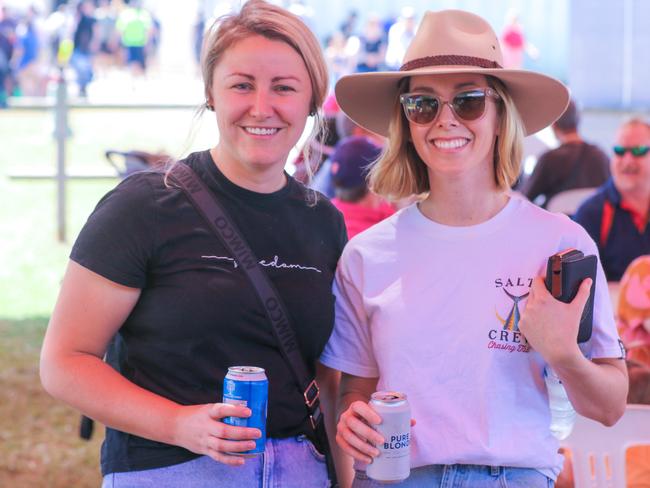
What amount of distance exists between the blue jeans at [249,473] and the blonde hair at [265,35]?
0.84 meters

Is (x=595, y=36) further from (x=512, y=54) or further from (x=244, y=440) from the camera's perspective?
(x=244, y=440)

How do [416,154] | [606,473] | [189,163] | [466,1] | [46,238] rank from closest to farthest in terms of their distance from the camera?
[189,163], [416,154], [606,473], [46,238], [466,1]

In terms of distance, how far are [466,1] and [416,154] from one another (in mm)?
35237

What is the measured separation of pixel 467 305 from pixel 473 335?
71 mm

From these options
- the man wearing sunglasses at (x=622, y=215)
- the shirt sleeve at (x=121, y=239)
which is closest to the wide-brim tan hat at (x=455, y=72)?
the shirt sleeve at (x=121, y=239)

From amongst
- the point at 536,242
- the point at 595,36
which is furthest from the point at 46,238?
the point at 595,36

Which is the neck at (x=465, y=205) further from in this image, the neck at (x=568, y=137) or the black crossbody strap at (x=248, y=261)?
the neck at (x=568, y=137)

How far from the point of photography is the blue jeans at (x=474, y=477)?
229 centimetres

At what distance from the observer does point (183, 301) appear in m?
2.34

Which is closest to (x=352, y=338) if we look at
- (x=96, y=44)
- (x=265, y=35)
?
(x=265, y=35)

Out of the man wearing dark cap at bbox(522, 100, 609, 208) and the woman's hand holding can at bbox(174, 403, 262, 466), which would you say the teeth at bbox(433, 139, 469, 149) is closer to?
the woman's hand holding can at bbox(174, 403, 262, 466)

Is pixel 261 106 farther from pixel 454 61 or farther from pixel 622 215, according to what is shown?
pixel 622 215

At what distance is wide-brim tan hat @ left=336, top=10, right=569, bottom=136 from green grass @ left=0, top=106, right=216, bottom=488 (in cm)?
45

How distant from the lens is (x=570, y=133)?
7.78 meters
